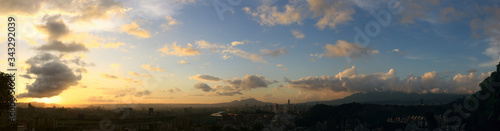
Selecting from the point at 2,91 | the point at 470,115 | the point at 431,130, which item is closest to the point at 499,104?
the point at 470,115

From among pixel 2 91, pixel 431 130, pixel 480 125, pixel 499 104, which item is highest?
pixel 2 91

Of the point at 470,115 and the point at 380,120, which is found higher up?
the point at 470,115

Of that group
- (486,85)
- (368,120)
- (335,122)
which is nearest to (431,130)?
(368,120)

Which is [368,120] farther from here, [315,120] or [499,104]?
[499,104]

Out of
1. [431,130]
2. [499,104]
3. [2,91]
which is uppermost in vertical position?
[2,91]

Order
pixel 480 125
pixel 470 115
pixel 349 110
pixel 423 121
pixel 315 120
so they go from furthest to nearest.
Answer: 1. pixel 349 110
2. pixel 315 120
3. pixel 423 121
4. pixel 470 115
5. pixel 480 125

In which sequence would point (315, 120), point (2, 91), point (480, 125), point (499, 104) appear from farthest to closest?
point (315, 120), point (480, 125), point (499, 104), point (2, 91)

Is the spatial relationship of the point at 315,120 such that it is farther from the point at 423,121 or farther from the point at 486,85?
the point at 486,85

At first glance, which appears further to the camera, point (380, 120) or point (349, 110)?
point (349, 110)

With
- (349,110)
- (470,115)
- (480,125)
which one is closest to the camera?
(480,125)
